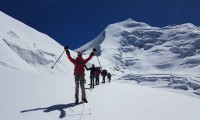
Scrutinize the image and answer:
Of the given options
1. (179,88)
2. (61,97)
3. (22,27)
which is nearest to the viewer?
(61,97)

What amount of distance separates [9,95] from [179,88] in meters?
196

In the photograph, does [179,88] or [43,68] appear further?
[179,88]

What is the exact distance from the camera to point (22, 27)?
84.0 meters

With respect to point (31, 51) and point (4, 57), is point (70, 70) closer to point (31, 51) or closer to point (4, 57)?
point (31, 51)

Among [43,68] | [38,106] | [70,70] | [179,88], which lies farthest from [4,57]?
[179,88]

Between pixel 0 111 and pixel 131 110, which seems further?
pixel 131 110

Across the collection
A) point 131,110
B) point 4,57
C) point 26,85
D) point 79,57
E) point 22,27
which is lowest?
point 131,110

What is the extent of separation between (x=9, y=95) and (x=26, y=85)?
129 inches

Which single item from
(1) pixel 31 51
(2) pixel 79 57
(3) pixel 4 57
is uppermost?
(1) pixel 31 51

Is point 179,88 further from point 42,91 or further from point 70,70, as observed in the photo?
point 42,91

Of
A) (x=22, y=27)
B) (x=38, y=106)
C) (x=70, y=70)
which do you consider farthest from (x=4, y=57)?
(x=22, y=27)

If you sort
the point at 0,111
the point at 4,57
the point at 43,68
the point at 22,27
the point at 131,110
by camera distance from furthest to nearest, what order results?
the point at 22,27 → the point at 43,68 → the point at 4,57 → the point at 131,110 → the point at 0,111

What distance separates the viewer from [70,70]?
78.9m

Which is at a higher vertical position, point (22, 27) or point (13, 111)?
point (22, 27)
